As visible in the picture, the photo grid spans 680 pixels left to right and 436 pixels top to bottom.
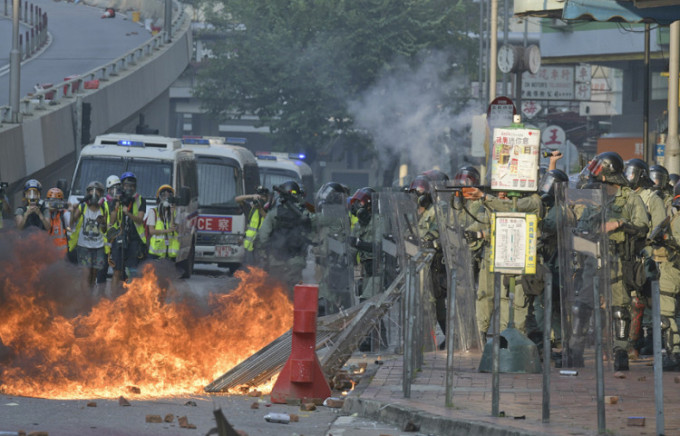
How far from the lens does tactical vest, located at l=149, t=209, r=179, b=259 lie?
19531mm

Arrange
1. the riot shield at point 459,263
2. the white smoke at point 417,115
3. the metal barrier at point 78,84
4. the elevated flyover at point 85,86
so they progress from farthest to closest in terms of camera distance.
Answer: the white smoke at point 417,115 → the metal barrier at point 78,84 → the elevated flyover at point 85,86 → the riot shield at point 459,263

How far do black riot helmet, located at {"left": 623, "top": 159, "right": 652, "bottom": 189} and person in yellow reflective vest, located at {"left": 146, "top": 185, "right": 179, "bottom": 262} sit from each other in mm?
8321

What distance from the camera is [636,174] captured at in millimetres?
12922

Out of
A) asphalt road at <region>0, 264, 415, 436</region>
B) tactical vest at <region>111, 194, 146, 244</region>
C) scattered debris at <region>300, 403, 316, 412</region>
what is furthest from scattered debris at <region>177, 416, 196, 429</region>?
tactical vest at <region>111, 194, 146, 244</region>

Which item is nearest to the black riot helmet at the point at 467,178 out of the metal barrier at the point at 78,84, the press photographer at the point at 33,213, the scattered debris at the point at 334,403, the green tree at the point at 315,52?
the scattered debris at the point at 334,403

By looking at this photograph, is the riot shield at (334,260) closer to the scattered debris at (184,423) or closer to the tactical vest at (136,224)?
the tactical vest at (136,224)

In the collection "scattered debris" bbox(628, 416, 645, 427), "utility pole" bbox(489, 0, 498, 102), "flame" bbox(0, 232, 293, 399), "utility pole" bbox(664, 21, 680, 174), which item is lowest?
"scattered debris" bbox(628, 416, 645, 427)

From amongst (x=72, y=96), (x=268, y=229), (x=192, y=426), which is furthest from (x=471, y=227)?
(x=72, y=96)

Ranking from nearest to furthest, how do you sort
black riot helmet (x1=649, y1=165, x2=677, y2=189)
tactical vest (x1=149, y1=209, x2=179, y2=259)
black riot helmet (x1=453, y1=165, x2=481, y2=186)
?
black riot helmet (x1=453, y1=165, x2=481, y2=186) → black riot helmet (x1=649, y1=165, x2=677, y2=189) → tactical vest (x1=149, y1=209, x2=179, y2=259)

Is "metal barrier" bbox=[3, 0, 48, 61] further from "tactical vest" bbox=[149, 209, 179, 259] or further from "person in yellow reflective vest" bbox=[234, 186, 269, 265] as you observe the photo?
"person in yellow reflective vest" bbox=[234, 186, 269, 265]

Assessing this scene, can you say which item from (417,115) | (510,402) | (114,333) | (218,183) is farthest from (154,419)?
(417,115)

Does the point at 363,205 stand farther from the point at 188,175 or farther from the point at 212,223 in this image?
the point at 212,223

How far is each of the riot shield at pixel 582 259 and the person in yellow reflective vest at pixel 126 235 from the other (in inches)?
308

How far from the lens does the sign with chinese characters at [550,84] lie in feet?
163
